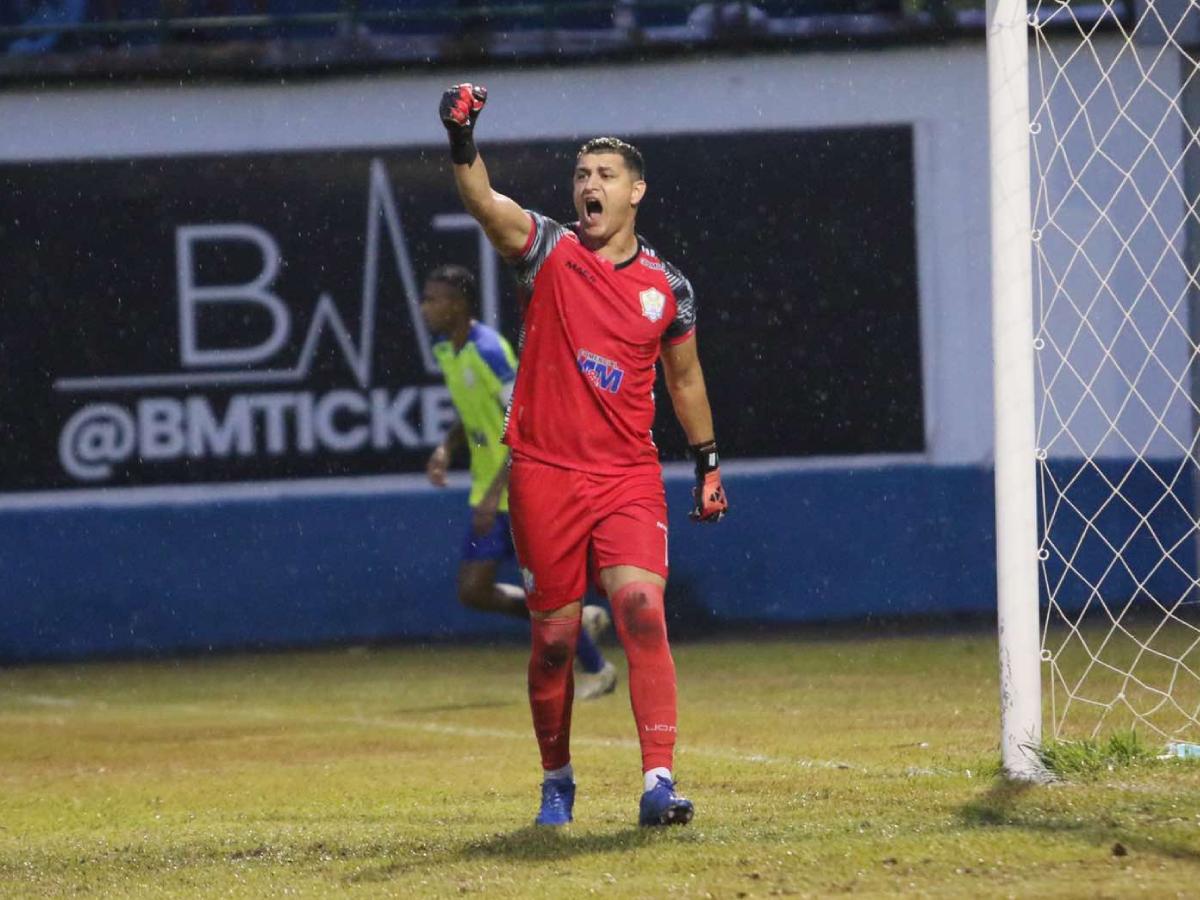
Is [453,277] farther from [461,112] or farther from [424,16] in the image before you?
[461,112]

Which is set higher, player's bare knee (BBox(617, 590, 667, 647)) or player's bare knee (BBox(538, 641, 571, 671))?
player's bare knee (BBox(617, 590, 667, 647))

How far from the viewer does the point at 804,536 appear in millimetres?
15727

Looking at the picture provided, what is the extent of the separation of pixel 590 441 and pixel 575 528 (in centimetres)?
27

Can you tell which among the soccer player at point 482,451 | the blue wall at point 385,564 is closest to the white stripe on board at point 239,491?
the blue wall at point 385,564

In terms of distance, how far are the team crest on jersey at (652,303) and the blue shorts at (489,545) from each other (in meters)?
5.05

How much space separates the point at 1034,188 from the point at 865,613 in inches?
133

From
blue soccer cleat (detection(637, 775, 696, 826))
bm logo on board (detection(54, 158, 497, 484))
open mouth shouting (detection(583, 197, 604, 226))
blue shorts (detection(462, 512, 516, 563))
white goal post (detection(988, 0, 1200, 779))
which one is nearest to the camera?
blue soccer cleat (detection(637, 775, 696, 826))

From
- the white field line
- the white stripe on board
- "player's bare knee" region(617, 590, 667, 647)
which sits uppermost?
the white stripe on board

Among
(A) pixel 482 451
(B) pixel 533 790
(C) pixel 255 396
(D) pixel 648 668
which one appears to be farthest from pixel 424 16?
(D) pixel 648 668

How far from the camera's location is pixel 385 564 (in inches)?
618

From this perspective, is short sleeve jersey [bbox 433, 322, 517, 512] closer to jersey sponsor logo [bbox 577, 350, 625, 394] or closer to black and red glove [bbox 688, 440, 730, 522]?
black and red glove [bbox 688, 440, 730, 522]

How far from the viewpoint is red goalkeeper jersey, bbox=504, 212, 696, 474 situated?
647 centimetres

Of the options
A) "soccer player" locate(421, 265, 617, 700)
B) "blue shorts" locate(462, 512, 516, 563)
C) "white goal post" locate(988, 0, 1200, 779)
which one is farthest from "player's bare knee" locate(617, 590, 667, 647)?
"white goal post" locate(988, 0, 1200, 779)

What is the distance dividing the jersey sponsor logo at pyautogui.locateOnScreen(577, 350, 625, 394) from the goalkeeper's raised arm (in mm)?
389
